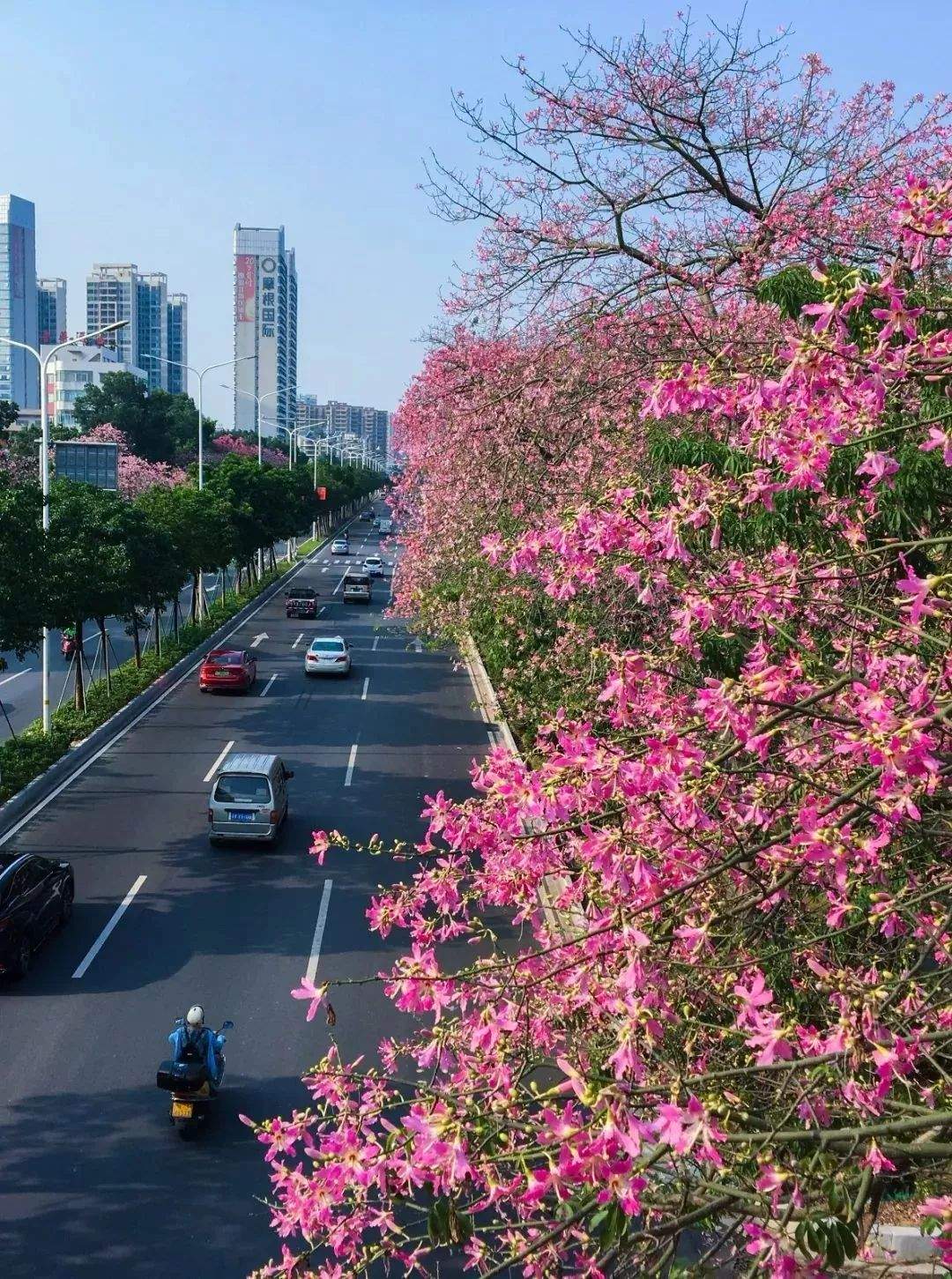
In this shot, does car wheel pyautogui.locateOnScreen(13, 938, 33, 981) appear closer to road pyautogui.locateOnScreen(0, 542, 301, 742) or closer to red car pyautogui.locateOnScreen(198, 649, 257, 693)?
road pyautogui.locateOnScreen(0, 542, 301, 742)

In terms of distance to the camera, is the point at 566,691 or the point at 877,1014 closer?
the point at 877,1014

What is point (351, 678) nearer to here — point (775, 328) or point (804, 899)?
point (775, 328)

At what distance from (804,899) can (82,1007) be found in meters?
8.31

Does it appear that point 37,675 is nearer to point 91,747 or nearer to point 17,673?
point 17,673

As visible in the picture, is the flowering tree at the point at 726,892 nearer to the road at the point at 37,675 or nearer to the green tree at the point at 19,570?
the green tree at the point at 19,570

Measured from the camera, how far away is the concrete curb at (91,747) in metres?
18.8

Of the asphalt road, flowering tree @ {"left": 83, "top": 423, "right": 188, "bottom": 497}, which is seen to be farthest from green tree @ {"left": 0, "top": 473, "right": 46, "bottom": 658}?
flowering tree @ {"left": 83, "top": 423, "right": 188, "bottom": 497}

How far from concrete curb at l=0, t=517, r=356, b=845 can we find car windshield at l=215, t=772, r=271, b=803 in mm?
3203

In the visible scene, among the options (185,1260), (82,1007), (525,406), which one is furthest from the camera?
(525,406)

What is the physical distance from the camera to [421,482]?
33156 millimetres

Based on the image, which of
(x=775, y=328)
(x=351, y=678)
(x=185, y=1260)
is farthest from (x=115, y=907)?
(x=351, y=678)

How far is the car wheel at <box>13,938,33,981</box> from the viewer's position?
1293 centimetres

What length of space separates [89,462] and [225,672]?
20124 mm

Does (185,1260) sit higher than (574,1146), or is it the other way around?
(574,1146)
